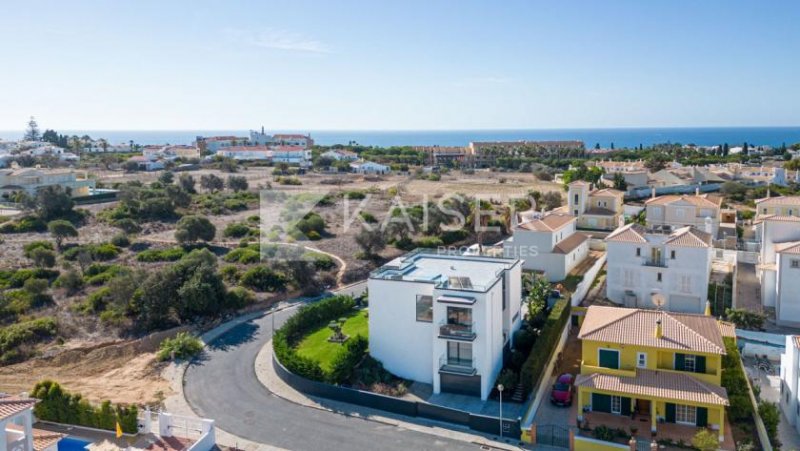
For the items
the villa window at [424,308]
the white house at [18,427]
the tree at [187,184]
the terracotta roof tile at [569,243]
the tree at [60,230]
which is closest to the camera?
the white house at [18,427]

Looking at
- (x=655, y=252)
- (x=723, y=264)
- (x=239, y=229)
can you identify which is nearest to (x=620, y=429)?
(x=655, y=252)

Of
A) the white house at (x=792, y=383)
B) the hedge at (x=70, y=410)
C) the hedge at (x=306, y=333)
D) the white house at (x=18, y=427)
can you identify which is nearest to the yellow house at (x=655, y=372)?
the white house at (x=792, y=383)

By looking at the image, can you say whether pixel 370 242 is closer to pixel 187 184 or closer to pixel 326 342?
pixel 326 342

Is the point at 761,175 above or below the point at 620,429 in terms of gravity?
above

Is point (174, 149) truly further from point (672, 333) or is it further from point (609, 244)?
point (672, 333)

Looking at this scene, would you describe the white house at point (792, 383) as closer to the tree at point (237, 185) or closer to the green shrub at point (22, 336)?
the green shrub at point (22, 336)

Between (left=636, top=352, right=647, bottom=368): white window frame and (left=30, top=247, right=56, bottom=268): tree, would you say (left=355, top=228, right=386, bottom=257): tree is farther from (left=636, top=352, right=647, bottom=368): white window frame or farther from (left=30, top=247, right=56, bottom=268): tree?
(left=636, top=352, right=647, bottom=368): white window frame

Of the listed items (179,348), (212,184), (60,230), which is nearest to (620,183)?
(212,184)
